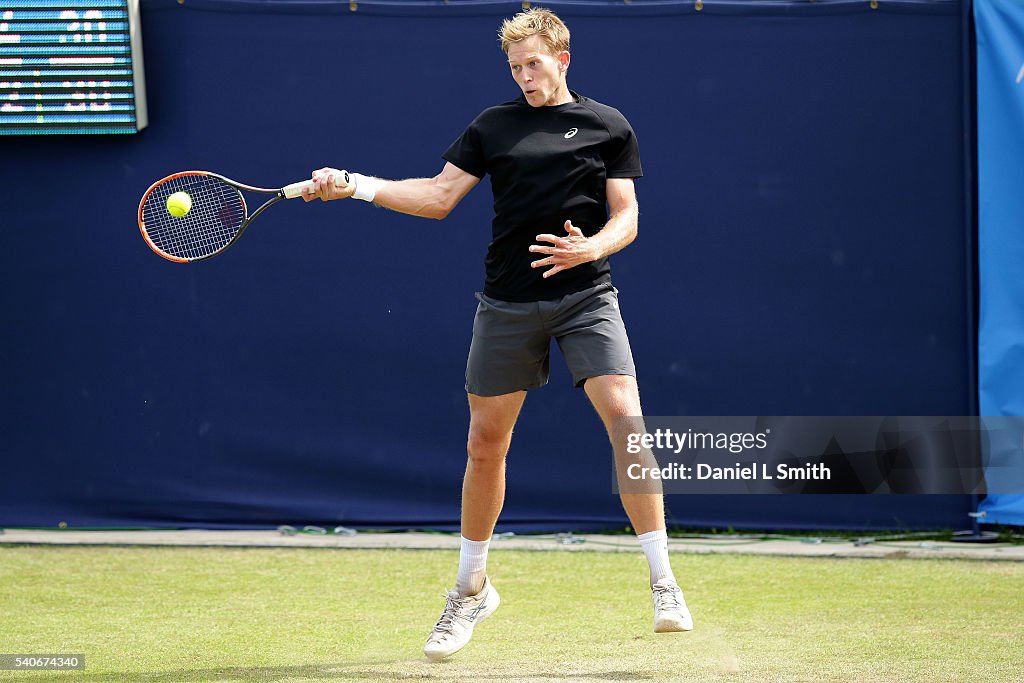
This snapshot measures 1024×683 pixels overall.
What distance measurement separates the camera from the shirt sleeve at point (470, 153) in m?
3.92

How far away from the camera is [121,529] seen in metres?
6.20

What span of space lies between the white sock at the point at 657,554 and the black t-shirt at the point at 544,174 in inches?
26.9

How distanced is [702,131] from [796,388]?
116 cm

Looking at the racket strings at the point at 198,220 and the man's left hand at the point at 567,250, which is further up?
the racket strings at the point at 198,220

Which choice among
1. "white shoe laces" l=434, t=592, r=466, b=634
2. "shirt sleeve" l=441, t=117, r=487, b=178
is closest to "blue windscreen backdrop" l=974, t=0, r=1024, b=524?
"shirt sleeve" l=441, t=117, r=487, b=178

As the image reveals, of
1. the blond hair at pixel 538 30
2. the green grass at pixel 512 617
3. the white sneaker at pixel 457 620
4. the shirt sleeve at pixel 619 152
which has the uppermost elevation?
the blond hair at pixel 538 30

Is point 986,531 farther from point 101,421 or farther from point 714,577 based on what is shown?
point 101,421

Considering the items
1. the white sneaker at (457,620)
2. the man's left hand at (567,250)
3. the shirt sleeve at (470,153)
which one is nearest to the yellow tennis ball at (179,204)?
the shirt sleeve at (470,153)

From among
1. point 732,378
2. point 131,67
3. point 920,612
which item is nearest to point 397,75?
point 131,67

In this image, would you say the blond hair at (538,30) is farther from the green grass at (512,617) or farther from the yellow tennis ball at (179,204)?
the green grass at (512,617)

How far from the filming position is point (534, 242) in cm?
386

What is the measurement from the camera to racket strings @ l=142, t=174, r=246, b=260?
16.7 feet

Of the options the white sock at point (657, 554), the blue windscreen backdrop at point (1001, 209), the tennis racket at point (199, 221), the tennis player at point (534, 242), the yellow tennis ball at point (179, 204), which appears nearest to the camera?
the white sock at point (657, 554)

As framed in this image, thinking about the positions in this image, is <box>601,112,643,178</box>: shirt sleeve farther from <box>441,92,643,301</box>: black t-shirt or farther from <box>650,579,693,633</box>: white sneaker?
<box>650,579,693,633</box>: white sneaker
